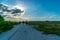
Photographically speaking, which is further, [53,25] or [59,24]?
[53,25]

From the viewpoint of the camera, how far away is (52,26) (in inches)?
983

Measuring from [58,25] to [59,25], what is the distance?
533 mm

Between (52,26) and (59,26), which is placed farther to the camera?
(52,26)

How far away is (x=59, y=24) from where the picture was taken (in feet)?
77.6

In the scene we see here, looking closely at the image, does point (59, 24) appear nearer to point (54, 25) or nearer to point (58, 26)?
point (58, 26)

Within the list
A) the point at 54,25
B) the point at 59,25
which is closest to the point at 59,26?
the point at 59,25

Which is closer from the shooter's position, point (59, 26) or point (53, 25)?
point (59, 26)

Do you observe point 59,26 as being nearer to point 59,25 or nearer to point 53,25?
point 59,25

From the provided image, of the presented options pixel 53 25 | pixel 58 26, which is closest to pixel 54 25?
pixel 53 25

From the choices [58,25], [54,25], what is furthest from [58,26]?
[54,25]

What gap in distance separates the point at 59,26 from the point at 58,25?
13.1 inches

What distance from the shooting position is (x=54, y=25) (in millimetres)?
25609

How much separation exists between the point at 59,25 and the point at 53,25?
Answer: 2496mm

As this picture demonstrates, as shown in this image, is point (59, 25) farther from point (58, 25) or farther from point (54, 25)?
point (54, 25)
